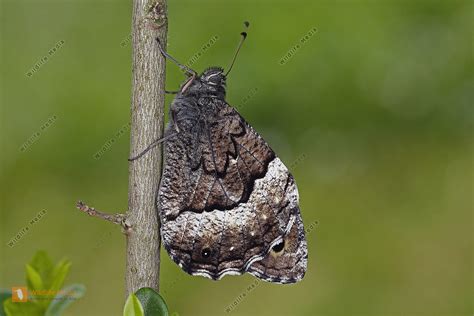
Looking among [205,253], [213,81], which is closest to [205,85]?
[213,81]

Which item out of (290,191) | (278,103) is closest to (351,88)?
(278,103)

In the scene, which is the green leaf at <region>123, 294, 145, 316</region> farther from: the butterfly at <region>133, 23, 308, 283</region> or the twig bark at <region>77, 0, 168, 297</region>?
the butterfly at <region>133, 23, 308, 283</region>

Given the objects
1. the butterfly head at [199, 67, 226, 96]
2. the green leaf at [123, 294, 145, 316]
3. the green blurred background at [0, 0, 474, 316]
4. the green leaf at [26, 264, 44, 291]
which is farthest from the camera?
the green blurred background at [0, 0, 474, 316]

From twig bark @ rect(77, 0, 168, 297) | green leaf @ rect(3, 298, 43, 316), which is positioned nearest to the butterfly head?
twig bark @ rect(77, 0, 168, 297)

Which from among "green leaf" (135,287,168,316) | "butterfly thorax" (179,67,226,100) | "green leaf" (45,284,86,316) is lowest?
"green leaf" (135,287,168,316)

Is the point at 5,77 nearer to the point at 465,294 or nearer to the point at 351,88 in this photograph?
the point at 351,88

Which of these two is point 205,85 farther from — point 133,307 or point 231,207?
point 133,307

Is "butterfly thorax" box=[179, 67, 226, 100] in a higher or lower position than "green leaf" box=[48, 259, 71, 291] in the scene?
higher

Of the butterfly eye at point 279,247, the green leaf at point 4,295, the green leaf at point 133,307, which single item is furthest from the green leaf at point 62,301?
the butterfly eye at point 279,247
